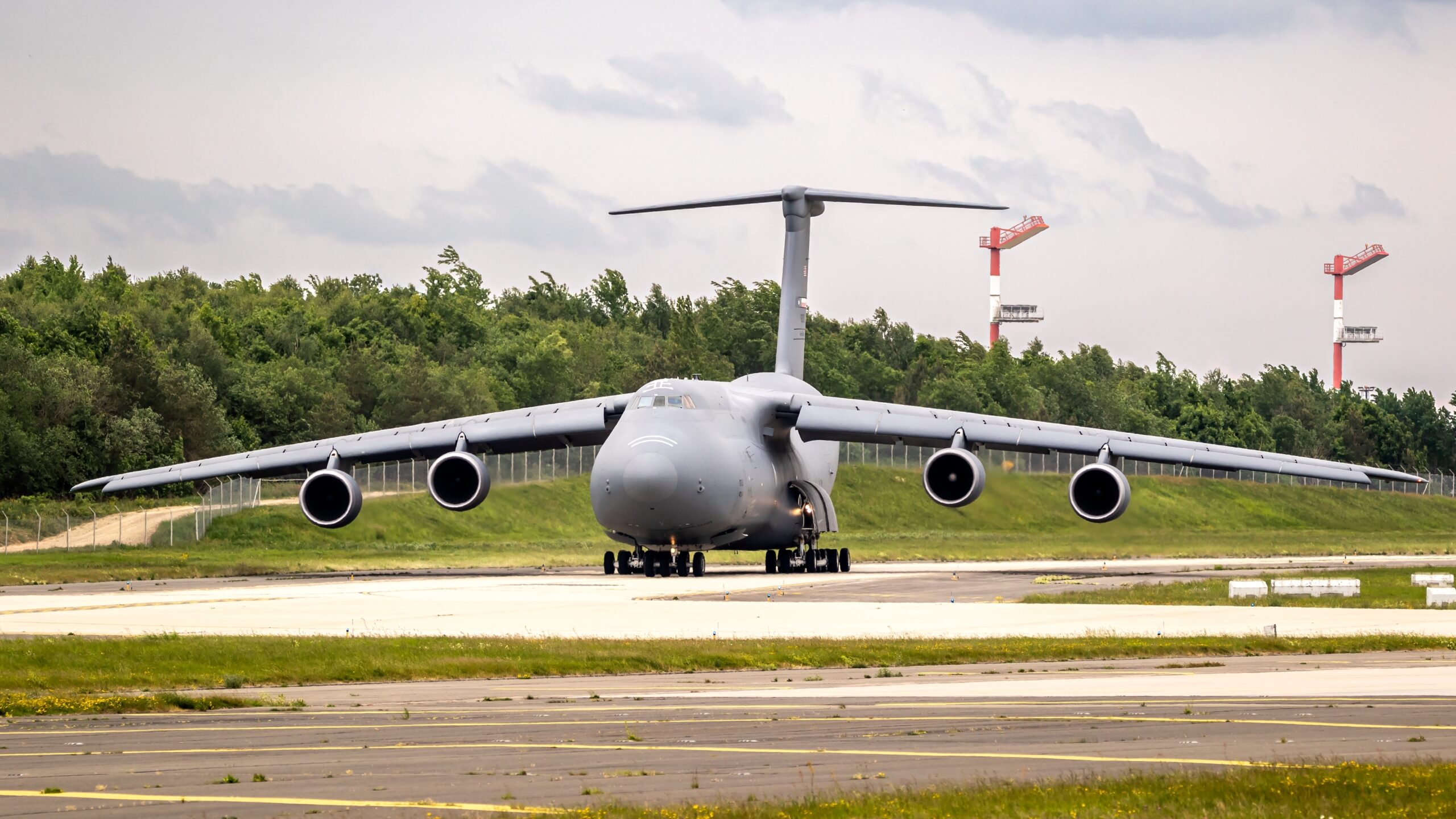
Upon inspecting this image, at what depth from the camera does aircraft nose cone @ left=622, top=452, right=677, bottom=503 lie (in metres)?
31.4

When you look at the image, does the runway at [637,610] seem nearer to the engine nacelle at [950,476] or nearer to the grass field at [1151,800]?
the engine nacelle at [950,476]

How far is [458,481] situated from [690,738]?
81.6 ft

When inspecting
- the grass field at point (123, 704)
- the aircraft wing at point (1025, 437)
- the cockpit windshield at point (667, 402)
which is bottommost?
the grass field at point (123, 704)

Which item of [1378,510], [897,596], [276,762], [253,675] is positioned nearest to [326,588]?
[897,596]

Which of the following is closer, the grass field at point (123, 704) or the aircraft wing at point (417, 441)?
the grass field at point (123, 704)

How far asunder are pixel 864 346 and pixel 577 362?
3060 centimetres

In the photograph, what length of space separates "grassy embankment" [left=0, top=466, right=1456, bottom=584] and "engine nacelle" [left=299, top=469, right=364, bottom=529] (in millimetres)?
1894

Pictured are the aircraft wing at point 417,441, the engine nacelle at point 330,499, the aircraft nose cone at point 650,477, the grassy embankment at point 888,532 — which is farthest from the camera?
the grassy embankment at point 888,532

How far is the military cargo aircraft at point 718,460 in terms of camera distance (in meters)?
32.6

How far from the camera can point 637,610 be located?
80.9ft

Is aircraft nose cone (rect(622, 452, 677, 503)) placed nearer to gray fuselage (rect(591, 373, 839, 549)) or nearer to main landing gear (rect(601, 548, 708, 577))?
gray fuselage (rect(591, 373, 839, 549))

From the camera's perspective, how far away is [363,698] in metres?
14.5

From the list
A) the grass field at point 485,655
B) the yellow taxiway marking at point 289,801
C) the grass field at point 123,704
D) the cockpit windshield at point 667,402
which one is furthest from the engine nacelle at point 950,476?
the yellow taxiway marking at point 289,801

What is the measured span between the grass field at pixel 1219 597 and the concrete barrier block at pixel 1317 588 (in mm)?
193
